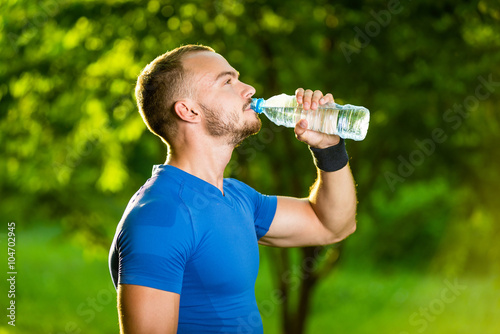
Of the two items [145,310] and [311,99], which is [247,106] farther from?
[145,310]

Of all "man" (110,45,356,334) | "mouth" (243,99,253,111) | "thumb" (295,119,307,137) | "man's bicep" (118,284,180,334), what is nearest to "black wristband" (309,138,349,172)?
"man" (110,45,356,334)

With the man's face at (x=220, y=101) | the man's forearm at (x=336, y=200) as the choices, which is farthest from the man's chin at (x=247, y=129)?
the man's forearm at (x=336, y=200)

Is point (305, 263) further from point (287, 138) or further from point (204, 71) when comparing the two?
point (204, 71)

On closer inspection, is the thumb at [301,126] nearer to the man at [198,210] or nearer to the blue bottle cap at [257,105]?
the man at [198,210]

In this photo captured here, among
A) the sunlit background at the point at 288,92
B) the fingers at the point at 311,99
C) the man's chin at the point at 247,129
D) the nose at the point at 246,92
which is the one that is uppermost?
the fingers at the point at 311,99

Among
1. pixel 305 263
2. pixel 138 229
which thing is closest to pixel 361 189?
pixel 305 263

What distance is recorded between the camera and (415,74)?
4.05 metres

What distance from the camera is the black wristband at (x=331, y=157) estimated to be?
2256 mm

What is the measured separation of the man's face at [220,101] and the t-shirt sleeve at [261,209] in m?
0.32

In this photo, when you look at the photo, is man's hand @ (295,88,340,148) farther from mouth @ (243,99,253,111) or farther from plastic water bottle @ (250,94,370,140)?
mouth @ (243,99,253,111)

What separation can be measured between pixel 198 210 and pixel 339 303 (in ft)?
34.1

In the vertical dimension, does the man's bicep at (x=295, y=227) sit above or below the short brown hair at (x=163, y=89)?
below

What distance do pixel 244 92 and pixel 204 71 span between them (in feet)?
0.53

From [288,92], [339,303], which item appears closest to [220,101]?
[288,92]
